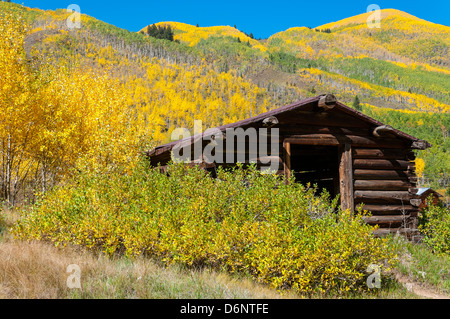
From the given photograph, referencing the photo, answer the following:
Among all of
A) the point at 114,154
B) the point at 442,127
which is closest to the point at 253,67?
the point at 442,127

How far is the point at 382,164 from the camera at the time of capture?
1152 centimetres

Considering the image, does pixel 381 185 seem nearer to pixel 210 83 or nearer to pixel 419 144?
pixel 419 144

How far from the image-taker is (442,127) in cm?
11556

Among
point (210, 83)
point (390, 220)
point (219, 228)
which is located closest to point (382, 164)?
point (390, 220)

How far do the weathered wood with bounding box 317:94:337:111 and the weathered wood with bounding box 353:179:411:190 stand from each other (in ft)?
9.18

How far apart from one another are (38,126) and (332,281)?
1177cm

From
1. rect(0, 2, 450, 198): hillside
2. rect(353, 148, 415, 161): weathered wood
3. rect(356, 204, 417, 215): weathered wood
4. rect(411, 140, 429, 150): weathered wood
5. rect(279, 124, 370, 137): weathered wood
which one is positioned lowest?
rect(356, 204, 417, 215): weathered wood

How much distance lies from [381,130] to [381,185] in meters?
1.87

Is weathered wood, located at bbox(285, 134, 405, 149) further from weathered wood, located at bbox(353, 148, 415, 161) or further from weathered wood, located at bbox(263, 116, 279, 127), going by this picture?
weathered wood, located at bbox(263, 116, 279, 127)

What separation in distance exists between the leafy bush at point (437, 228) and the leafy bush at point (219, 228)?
507 cm

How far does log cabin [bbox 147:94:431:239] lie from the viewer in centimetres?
942

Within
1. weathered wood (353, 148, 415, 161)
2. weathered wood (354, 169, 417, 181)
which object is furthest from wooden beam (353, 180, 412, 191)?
weathered wood (353, 148, 415, 161)

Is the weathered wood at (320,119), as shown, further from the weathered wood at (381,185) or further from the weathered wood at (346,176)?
the weathered wood at (381,185)

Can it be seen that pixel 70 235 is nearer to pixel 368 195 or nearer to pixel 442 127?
pixel 368 195
